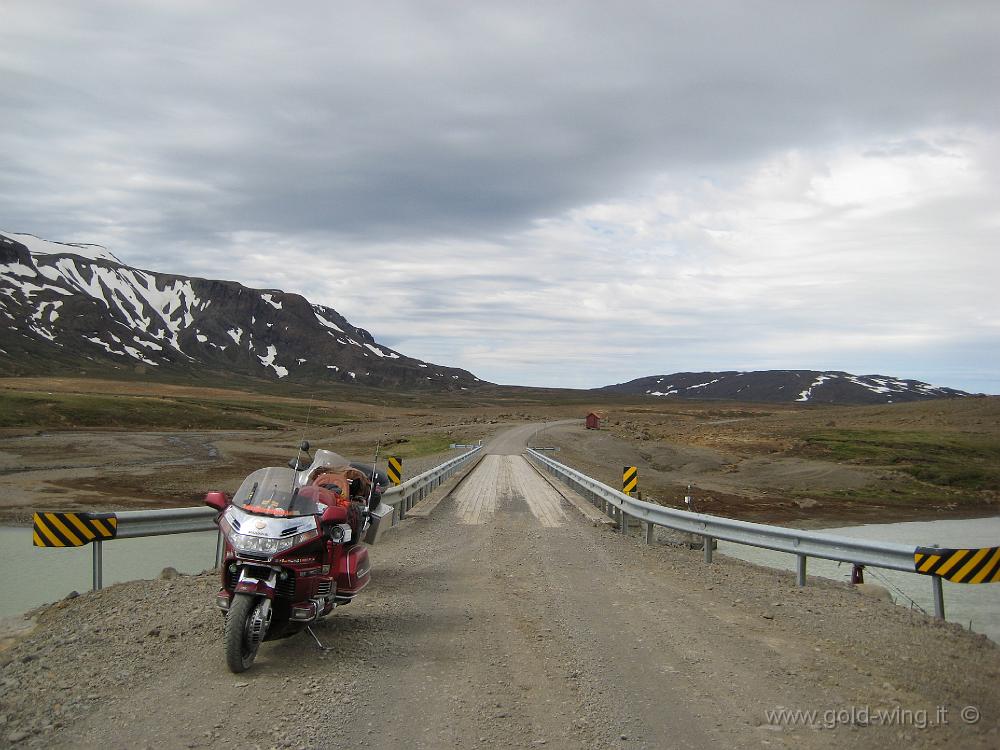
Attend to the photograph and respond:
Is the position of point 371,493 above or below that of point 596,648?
above

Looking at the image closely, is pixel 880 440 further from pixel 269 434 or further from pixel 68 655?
pixel 68 655

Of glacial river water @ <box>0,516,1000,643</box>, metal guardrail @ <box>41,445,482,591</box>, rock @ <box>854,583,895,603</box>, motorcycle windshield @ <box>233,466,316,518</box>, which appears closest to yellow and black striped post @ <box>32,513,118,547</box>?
metal guardrail @ <box>41,445,482,591</box>

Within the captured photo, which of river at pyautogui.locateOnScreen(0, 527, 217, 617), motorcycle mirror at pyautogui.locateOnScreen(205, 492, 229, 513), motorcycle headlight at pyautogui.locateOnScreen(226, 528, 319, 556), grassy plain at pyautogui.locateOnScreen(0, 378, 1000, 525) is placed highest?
motorcycle mirror at pyautogui.locateOnScreen(205, 492, 229, 513)

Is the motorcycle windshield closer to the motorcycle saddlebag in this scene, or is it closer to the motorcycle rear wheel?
the motorcycle rear wheel

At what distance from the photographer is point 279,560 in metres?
6.34

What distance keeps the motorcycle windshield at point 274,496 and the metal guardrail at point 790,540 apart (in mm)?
6092

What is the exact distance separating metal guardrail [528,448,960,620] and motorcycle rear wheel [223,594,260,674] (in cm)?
649

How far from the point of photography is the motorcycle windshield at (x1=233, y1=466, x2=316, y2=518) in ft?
21.7

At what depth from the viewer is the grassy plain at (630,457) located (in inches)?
1195

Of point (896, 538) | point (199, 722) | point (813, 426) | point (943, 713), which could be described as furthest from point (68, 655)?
point (813, 426)

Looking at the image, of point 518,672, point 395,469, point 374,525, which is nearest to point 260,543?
point 518,672

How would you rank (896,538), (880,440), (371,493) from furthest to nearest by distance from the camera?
(880,440)
(896,538)
(371,493)

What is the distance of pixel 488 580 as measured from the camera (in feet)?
33.1

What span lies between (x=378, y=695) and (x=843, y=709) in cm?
322
